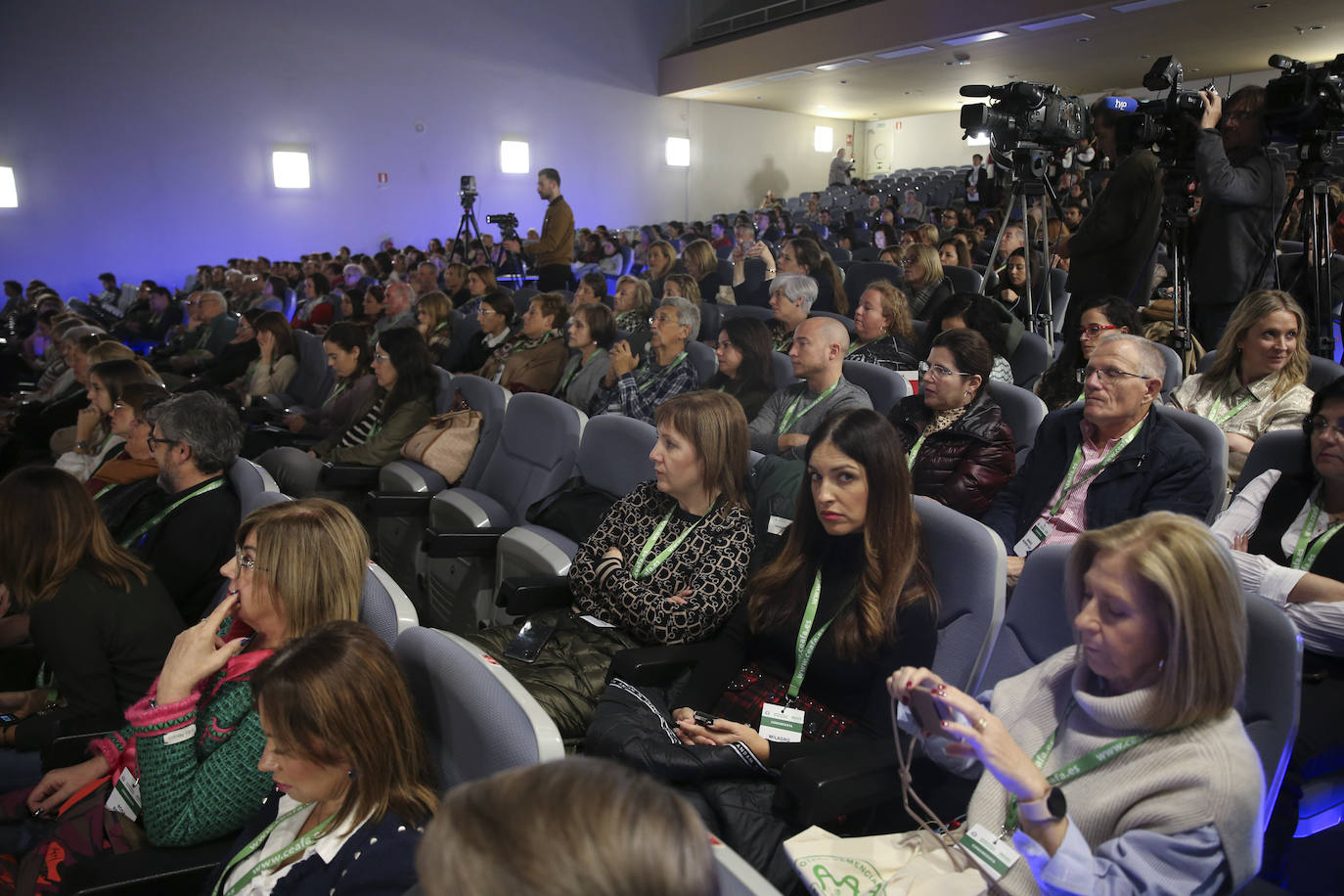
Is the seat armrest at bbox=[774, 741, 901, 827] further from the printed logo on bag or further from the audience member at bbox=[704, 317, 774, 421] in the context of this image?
the audience member at bbox=[704, 317, 774, 421]

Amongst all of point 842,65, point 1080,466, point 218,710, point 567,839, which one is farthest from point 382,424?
point 842,65

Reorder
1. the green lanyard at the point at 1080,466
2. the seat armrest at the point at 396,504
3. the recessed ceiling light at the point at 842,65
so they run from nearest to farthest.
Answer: the green lanyard at the point at 1080,466 < the seat armrest at the point at 396,504 < the recessed ceiling light at the point at 842,65

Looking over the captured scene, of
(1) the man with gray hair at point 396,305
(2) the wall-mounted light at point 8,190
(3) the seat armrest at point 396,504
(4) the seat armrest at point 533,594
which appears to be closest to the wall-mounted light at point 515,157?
(2) the wall-mounted light at point 8,190

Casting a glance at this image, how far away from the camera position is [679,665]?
6.59ft

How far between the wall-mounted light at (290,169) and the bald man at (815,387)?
12643mm

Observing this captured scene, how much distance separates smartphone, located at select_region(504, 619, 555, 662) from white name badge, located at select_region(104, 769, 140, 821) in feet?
2.44

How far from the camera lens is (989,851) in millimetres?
1240

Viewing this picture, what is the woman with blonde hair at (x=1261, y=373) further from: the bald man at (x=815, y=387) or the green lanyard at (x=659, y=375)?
the green lanyard at (x=659, y=375)

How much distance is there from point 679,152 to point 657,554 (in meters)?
17.1

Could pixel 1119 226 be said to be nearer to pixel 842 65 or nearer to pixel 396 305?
pixel 396 305

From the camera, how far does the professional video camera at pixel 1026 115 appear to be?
4059mm

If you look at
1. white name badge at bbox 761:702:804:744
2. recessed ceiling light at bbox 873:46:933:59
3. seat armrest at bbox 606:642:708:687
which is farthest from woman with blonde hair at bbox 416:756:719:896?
recessed ceiling light at bbox 873:46:933:59

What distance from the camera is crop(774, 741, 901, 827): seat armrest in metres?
1.44

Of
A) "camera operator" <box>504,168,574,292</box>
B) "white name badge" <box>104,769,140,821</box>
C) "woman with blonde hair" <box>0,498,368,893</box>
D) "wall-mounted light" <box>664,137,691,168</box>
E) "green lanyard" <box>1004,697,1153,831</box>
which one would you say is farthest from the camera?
"wall-mounted light" <box>664,137,691,168</box>
